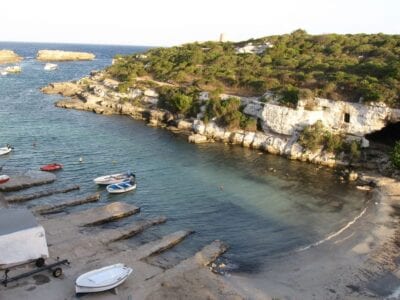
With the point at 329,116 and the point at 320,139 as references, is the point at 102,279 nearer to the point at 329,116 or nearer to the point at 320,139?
the point at 320,139

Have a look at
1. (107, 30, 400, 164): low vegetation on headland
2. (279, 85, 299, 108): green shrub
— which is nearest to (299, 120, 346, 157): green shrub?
(107, 30, 400, 164): low vegetation on headland

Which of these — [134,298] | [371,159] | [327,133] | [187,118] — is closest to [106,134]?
[187,118]

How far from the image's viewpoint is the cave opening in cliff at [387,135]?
202 ft

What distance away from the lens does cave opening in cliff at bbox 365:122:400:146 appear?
61.5 metres

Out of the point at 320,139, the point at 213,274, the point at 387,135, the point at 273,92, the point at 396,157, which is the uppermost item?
the point at 273,92

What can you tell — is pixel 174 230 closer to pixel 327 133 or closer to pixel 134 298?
pixel 134 298

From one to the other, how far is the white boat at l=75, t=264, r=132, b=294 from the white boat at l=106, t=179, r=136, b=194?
18.4 meters

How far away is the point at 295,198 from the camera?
47.4 meters

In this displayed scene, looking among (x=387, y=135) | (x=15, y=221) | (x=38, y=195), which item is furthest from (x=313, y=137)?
(x=15, y=221)

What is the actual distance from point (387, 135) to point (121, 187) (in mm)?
40945

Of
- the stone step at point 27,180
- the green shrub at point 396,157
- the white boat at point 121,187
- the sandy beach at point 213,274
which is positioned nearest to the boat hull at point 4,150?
the stone step at point 27,180

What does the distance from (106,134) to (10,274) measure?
144 feet

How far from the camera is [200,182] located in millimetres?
50688

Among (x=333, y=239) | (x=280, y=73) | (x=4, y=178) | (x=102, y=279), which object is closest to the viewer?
(x=102, y=279)
